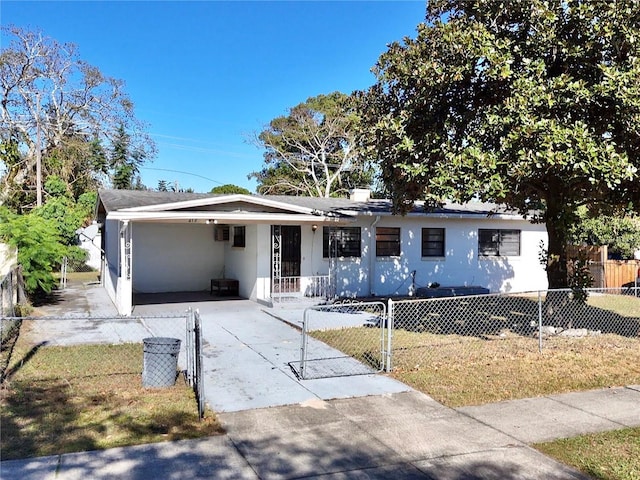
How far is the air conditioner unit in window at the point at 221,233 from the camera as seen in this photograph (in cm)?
1718

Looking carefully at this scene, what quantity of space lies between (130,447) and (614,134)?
8.28 metres

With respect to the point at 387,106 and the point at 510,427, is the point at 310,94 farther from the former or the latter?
the point at 510,427

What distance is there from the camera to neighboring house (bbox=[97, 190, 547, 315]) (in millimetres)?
13805

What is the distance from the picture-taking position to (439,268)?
1697cm

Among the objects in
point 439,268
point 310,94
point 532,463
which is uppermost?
point 310,94

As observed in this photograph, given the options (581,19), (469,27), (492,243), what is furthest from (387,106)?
(492,243)

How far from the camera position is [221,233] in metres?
17.3

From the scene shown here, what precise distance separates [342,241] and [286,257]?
186 centimetres

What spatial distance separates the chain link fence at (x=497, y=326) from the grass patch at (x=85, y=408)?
343 cm

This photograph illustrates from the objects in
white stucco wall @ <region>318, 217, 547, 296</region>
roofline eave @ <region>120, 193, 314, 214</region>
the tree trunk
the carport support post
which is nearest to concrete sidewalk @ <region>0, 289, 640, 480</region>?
the tree trunk

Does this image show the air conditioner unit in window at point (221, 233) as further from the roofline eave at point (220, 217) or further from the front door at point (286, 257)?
the roofline eave at point (220, 217)

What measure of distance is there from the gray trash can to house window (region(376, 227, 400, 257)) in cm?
1025

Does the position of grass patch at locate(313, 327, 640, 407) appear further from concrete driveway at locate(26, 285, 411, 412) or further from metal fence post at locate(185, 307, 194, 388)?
metal fence post at locate(185, 307, 194, 388)

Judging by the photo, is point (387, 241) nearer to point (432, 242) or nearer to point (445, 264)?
point (432, 242)
